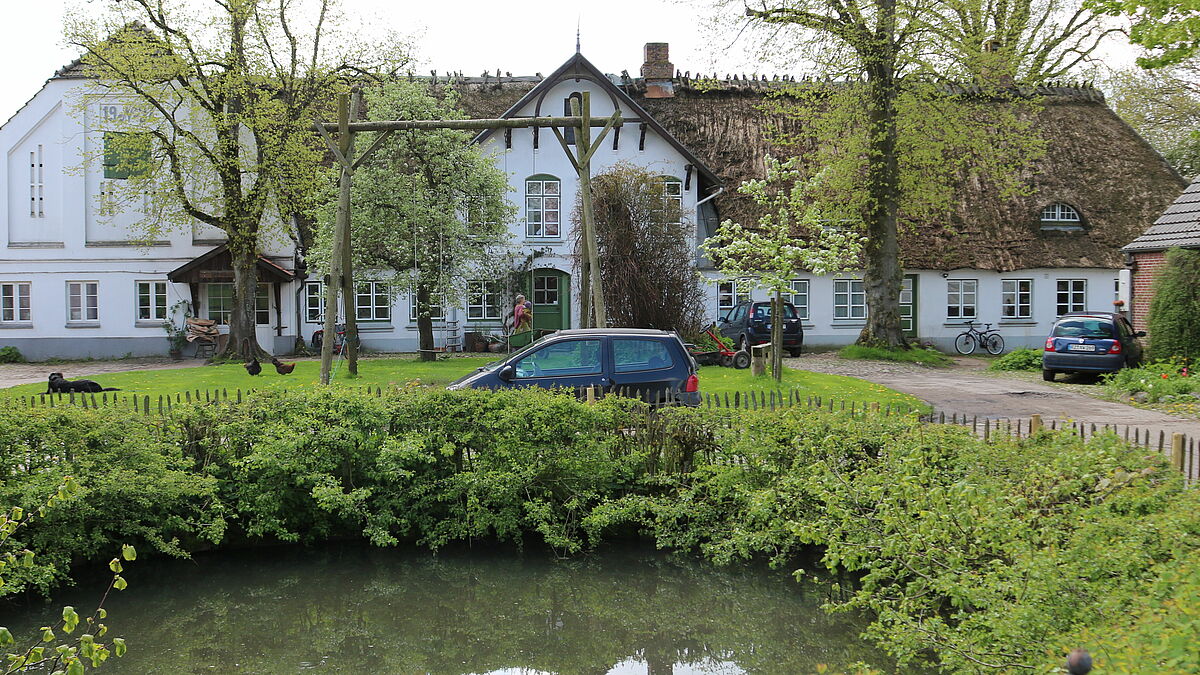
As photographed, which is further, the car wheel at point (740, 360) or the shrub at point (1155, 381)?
the car wheel at point (740, 360)

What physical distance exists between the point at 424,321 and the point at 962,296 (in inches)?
726

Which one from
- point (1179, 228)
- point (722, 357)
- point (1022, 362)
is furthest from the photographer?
point (1022, 362)

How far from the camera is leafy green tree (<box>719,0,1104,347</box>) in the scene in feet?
89.1

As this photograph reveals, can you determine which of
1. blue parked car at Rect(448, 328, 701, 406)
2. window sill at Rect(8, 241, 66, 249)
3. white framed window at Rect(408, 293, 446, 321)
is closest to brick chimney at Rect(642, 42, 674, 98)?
white framed window at Rect(408, 293, 446, 321)

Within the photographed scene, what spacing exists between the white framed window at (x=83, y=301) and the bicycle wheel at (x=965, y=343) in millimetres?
28238

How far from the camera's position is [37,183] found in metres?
32.4

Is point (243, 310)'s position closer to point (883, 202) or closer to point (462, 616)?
point (883, 202)

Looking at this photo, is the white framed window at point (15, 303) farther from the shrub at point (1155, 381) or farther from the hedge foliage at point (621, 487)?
the shrub at point (1155, 381)

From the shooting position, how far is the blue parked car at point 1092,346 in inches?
878

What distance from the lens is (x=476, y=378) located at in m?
13.5

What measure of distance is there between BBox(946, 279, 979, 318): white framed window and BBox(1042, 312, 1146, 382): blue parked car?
35.4ft

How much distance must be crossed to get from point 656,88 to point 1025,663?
32.8m

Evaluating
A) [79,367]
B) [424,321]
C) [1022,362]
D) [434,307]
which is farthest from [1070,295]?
[79,367]

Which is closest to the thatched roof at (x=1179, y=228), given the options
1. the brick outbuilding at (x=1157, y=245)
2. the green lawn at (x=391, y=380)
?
the brick outbuilding at (x=1157, y=245)
